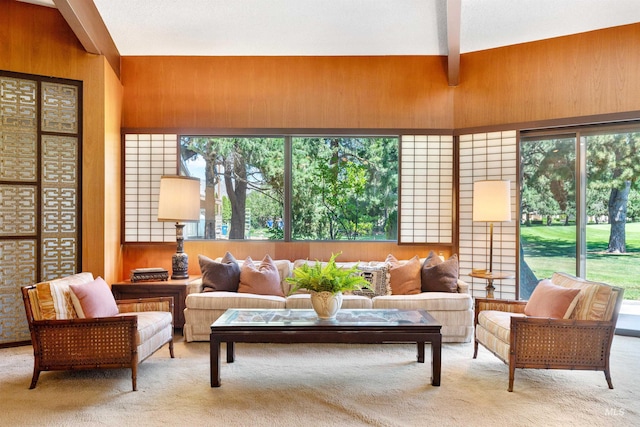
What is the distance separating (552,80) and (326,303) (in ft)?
12.1

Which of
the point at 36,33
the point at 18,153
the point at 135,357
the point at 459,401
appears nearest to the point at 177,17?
the point at 36,33

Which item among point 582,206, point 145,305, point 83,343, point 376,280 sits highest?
point 582,206

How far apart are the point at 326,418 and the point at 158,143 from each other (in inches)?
156

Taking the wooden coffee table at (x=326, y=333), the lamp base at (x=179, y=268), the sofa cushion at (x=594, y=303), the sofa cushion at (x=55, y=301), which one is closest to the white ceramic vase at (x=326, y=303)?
the wooden coffee table at (x=326, y=333)

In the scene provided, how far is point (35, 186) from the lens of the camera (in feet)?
14.1

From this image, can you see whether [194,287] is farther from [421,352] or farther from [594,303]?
[594,303]

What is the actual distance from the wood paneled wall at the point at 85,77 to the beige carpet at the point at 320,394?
1.31 m

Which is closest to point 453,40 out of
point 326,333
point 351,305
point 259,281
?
point 351,305

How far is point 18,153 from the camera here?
423 cm

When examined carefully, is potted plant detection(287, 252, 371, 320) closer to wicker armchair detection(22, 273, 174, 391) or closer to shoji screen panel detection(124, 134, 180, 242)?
wicker armchair detection(22, 273, 174, 391)

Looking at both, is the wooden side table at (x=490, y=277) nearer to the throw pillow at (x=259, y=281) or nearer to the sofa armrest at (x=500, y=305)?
the sofa armrest at (x=500, y=305)

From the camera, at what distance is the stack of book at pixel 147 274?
15.0 ft

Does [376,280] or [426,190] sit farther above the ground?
[426,190]

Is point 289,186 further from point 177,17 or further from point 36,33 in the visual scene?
point 36,33
